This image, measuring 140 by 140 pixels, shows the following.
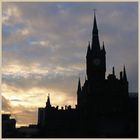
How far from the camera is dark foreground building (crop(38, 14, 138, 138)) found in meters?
68.2

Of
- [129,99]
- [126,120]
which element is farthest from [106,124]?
[129,99]

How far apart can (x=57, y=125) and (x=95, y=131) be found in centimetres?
1186

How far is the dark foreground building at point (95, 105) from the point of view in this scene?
68.2m

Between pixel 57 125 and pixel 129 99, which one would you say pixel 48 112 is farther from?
pixel 129 99

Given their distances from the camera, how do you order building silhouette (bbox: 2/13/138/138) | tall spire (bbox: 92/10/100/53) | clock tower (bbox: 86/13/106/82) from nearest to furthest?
building silhouette (bbox: 2/13/138/138) → clock tower (bbox: 86/13/106/82) → tall spire (bbox: 92/10/100/53)

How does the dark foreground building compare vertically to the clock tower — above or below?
Answer: below

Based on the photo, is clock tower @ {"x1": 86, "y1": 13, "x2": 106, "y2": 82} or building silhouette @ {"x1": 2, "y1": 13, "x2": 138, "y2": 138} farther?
clock tower @ {"x1": 86, "y1": 13, "x2": 106, "y2": 82}

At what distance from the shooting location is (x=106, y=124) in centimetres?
6662

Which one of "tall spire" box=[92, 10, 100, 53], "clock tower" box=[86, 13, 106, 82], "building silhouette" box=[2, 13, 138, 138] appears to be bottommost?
"building silhouette" box=[2, 13, 138, 138]

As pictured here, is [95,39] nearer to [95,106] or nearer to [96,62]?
[96,62]

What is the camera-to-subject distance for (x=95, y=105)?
74062 millimetres

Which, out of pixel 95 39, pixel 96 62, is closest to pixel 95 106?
pixel 96 62

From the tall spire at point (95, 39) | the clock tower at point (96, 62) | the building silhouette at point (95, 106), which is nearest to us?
the building silhouette at point (95, 106)

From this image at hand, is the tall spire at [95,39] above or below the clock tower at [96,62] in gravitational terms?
above
